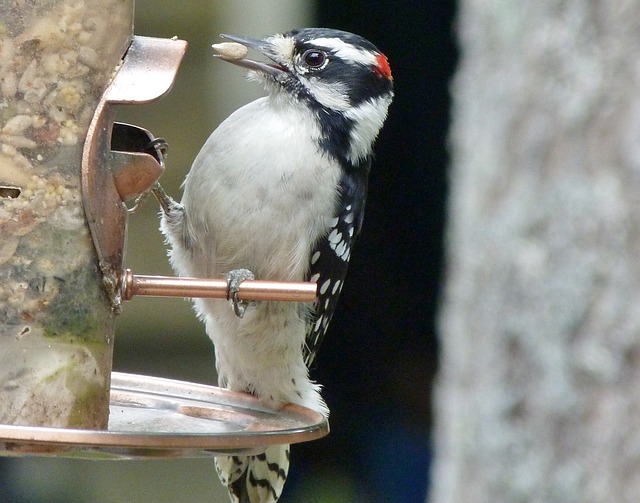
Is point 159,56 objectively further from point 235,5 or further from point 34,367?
point 235,5

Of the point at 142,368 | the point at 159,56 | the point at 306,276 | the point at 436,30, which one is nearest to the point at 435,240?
the point at 436,30

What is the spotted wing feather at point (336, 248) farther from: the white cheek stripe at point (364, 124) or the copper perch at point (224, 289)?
the copper perch at point (224, 289)

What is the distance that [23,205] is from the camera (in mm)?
3008

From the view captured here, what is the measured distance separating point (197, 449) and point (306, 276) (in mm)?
1801

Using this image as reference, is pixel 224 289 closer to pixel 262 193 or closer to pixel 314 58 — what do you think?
pixel 262 193

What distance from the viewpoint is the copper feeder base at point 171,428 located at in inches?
94.5

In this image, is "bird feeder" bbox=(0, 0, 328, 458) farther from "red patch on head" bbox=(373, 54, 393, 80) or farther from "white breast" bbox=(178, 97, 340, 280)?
"red patch on head" bbox=(373, 54, 393, 80)

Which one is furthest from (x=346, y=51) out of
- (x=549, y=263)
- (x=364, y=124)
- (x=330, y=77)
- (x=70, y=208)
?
(x=70, y=208)

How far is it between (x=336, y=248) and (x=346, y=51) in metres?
0.80

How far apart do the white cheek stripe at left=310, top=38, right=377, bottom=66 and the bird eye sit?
4 centimetres

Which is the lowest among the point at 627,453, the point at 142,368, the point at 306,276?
the point at 142,368

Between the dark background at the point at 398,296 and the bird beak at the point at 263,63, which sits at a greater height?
the bird beak at the point at 263,63

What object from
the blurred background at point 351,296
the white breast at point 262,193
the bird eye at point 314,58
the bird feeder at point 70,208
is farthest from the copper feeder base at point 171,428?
the blurred background at point 351,296

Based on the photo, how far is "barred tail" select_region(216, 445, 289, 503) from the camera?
→ 472cm
